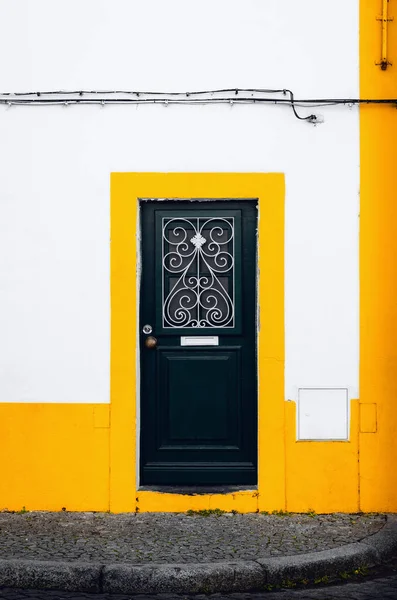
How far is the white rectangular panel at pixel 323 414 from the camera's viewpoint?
6.77 meters

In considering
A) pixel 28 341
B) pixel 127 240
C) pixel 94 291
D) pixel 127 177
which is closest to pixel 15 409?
pixel 28 341

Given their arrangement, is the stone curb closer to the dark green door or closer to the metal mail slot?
the dark green door

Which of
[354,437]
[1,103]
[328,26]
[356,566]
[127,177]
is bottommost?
[356,566]

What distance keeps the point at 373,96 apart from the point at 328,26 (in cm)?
66

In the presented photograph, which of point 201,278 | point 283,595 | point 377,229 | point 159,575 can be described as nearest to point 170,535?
point 159,575

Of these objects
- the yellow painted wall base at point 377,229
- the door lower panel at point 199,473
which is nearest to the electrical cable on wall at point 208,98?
the yellow painted wall base at point 377,229

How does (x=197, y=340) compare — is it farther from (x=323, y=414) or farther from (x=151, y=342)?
(x=323, y=414)

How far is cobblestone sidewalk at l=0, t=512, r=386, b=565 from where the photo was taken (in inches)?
223

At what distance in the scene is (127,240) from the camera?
6.82m

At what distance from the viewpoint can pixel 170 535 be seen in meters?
6.12

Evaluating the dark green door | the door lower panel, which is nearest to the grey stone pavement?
the door lower panel

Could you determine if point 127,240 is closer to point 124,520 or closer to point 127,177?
point 127,177

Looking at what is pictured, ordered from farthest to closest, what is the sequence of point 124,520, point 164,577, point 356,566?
point 124,520 → point 356,566 → point 164,577

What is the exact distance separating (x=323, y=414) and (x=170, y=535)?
1553 mm
